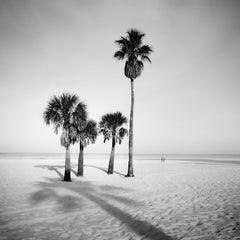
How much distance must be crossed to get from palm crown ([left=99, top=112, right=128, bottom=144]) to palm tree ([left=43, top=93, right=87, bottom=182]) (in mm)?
5528

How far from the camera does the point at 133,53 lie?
66.4 ft

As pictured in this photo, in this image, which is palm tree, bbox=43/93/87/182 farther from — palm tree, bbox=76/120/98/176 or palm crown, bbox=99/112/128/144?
palm crown, bbox=99/112/128/144

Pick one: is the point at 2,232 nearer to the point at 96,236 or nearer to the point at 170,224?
the point at 96,236

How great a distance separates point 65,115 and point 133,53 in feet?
30.1

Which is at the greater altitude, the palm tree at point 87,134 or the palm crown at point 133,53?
the palm crown at point 133,53

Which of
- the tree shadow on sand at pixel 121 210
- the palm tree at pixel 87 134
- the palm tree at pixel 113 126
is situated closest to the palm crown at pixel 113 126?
the palm tree at pixel 113 126

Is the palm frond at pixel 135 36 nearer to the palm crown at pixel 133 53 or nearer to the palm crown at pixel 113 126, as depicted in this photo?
the palm crown at pixel 133 53

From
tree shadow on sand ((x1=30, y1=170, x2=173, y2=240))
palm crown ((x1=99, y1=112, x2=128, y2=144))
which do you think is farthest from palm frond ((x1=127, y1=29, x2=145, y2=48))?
tree shadow on sand ((x1=30, y1=170, x2=173, y2=240))

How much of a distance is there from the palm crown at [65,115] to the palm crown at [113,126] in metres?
Answer: 5.50

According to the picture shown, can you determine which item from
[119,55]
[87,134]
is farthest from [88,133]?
[119,55]

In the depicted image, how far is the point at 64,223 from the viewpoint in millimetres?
6656

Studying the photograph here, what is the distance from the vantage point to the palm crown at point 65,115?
17.4 meters

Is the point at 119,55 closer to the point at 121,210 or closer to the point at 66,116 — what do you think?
the point at 66,116

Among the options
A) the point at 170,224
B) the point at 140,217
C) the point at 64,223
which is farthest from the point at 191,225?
the point at 64,223
